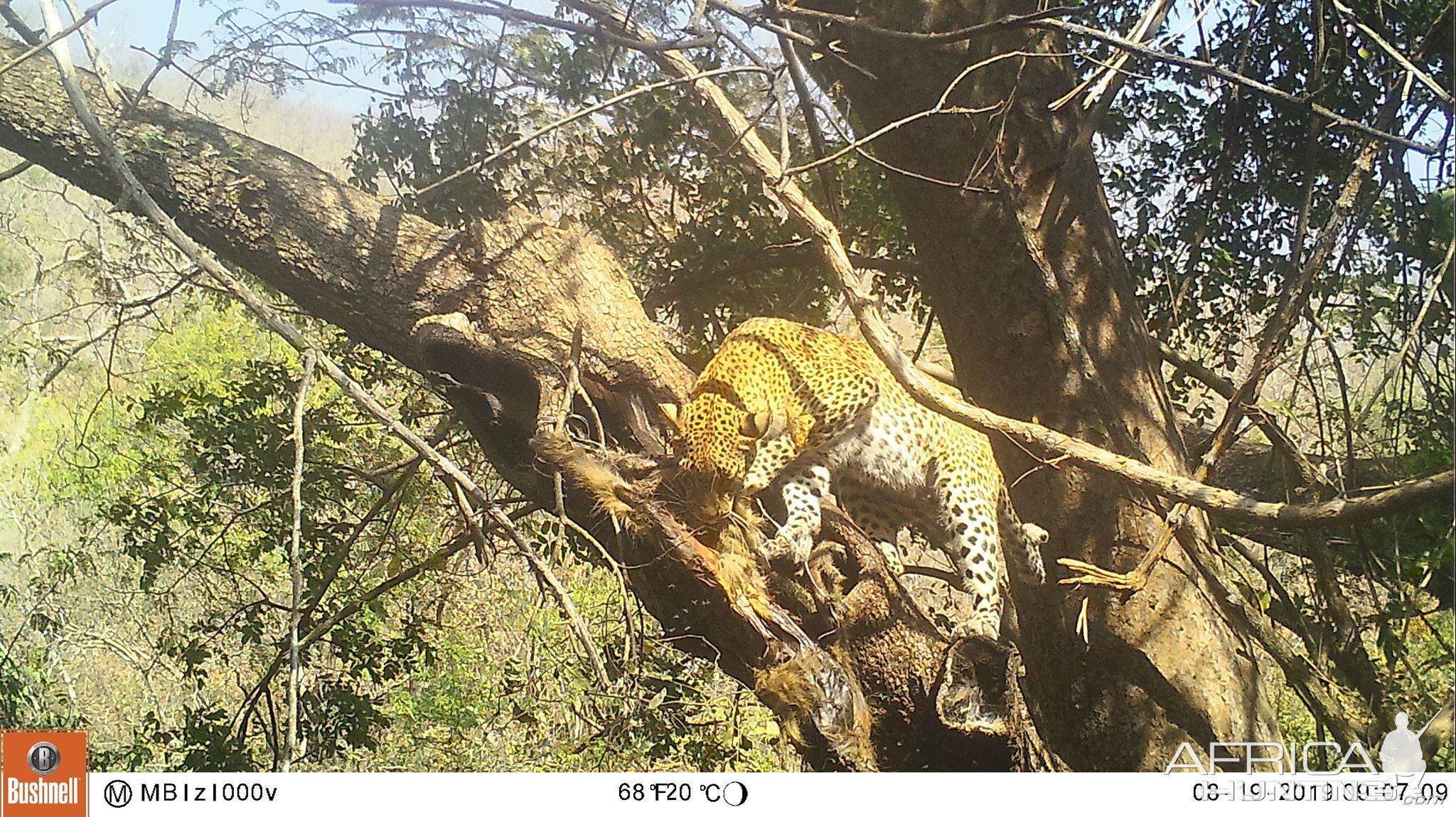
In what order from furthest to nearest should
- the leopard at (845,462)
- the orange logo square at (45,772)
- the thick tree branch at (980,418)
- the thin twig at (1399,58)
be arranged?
the orange logo square at (45,772) → the leopard at (845,462) → the thin twig at (1399,58) → the thick tree branch at (980,418)

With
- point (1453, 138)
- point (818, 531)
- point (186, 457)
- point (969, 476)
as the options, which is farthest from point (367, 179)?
point (1453, 138)

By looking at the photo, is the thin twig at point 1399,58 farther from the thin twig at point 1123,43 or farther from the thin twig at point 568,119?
the thin twig at point 568,119

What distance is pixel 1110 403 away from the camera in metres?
1.74

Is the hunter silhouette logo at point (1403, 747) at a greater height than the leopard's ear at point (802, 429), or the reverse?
the leopard's ear at point (802, 429)

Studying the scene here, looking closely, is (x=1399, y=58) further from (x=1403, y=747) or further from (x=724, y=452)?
(x=724, y=452)

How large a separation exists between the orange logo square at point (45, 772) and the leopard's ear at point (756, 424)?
122 centimetres

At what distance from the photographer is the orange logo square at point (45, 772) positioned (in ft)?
5.98

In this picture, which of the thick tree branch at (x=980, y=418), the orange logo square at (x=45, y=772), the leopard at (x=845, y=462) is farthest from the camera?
the orange logo square at (x=45, y=772)

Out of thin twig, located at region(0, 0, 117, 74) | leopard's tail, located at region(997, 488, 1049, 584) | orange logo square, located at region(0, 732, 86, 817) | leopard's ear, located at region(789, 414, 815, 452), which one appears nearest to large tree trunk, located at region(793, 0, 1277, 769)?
leopard's tail, located at region(997, 488, 1049, 584)

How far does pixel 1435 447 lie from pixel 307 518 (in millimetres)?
1858

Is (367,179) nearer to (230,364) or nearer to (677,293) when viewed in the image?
(230,364)

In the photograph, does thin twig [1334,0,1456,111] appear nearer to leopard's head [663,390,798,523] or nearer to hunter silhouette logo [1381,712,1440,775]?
hunter silhouette logo [1381,712,1440,775]

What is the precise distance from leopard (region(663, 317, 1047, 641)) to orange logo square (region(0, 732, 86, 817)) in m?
1.11

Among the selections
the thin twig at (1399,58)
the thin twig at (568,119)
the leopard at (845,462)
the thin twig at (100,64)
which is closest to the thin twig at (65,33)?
the thin twig at (100,64)
